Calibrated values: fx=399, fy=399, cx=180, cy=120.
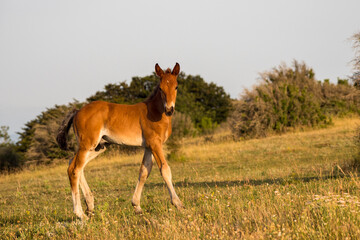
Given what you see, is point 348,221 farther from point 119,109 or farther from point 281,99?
point 281,99

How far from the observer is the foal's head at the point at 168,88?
752 cm

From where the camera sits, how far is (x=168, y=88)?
768 cm

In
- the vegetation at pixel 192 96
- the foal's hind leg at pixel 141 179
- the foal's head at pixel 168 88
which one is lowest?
the foal's hind leg at pixel 141 179

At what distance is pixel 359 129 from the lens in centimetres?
1498

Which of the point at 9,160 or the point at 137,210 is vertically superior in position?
the point at 9,160

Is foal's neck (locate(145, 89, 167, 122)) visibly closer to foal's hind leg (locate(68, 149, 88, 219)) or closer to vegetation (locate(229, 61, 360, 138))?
foal's hind leg (locate(68, 149, 88, 219))

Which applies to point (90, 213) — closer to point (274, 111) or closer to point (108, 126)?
point (108, 126)

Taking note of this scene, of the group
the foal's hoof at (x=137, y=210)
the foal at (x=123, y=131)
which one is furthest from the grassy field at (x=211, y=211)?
the foal at (x=123, y=131)

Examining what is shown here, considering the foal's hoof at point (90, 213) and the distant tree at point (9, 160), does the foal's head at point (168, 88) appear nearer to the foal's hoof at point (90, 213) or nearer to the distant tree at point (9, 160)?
the foal's hoof at point (90, 213)

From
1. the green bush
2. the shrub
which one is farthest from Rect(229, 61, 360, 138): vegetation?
the green bush

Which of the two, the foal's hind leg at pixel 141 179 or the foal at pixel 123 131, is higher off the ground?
the foal at pixel 123 131

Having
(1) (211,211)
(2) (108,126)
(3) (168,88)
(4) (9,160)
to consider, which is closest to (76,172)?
(2) (108,126)

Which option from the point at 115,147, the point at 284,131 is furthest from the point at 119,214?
the point at 284,131

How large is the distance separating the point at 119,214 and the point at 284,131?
2399cm
